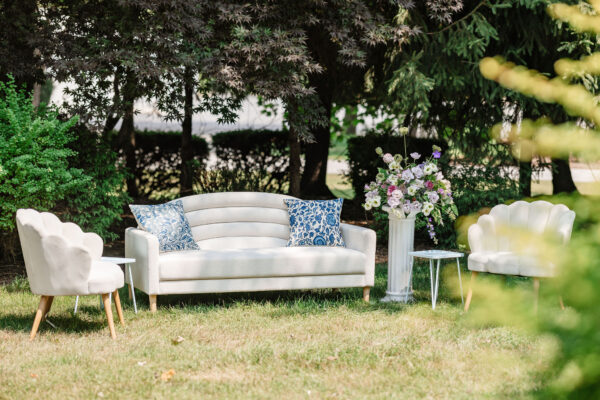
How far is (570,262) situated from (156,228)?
5470mm

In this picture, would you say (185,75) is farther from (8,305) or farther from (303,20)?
(8,305)

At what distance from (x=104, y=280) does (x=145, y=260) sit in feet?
2.54

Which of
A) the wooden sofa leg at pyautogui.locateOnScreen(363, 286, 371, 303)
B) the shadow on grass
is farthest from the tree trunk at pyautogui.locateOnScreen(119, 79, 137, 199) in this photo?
the wooden sofa leg at pyautogui.locateOnScreen(363, 286, 371, 303)

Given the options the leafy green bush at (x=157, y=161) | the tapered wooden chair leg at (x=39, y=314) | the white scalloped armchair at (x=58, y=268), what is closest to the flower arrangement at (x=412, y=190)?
the white scalloped armchair at (x=58, y=268)

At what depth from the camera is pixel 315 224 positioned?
653 cm

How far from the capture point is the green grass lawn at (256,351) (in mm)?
3859

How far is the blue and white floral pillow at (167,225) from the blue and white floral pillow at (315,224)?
0.95 meters

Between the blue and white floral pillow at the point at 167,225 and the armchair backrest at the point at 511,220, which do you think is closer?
the armchair backrest at the point at 511,220

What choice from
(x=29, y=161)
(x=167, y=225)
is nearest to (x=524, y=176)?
(x=167, y=225)

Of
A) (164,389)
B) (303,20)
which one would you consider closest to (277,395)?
(164,389)

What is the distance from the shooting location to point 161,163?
11711 millimetres

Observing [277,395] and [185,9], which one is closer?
[277,395]

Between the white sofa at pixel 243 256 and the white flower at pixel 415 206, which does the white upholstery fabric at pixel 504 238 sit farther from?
the white sofa at pixel 243 256

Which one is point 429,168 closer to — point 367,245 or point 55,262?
point 367,245
